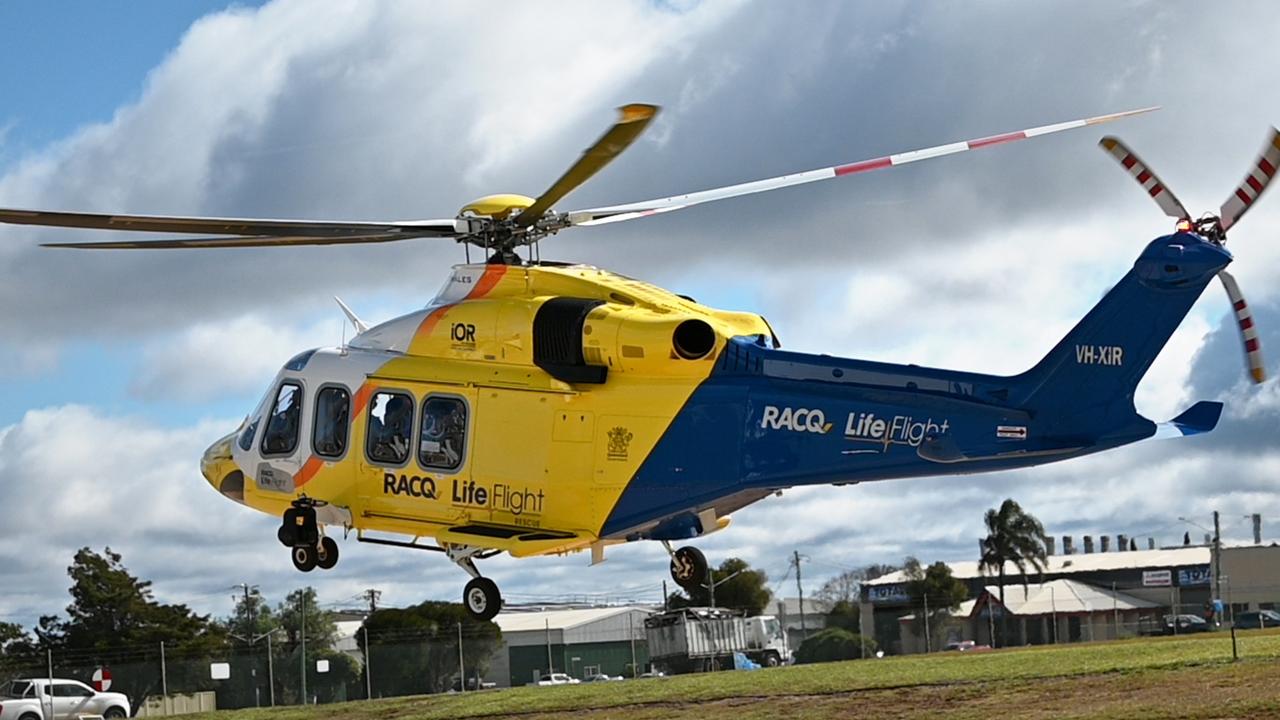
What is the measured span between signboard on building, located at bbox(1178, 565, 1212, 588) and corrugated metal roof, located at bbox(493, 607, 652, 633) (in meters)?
39.3

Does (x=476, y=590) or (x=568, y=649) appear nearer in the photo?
(x=476, y=590)

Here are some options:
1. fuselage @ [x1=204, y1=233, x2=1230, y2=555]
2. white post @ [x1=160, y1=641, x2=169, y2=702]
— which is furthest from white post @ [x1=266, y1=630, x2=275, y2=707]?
fuselage @ [x1=204, y1=233, x2=1230, y2=555]

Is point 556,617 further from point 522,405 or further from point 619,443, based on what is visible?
point 619,443

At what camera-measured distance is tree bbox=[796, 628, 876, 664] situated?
65375 millimetres

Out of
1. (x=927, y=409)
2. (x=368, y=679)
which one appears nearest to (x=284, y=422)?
(x=927, y=409)

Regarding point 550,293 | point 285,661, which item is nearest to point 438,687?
point 285,661

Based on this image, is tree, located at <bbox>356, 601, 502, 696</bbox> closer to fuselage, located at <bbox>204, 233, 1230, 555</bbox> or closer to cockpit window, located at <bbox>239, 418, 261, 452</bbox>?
cockpit window, located at <bbox>239, 418, 261, 452</bbox>

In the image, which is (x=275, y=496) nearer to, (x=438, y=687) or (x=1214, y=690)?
(x=1214, y=690)

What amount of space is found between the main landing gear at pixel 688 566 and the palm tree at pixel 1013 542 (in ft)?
248

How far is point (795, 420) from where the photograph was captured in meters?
19.8

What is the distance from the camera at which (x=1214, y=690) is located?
27.3 meters

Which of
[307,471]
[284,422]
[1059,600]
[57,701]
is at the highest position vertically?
[284,422]

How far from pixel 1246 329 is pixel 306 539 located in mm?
12451

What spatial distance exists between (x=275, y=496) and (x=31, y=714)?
1015 inches
